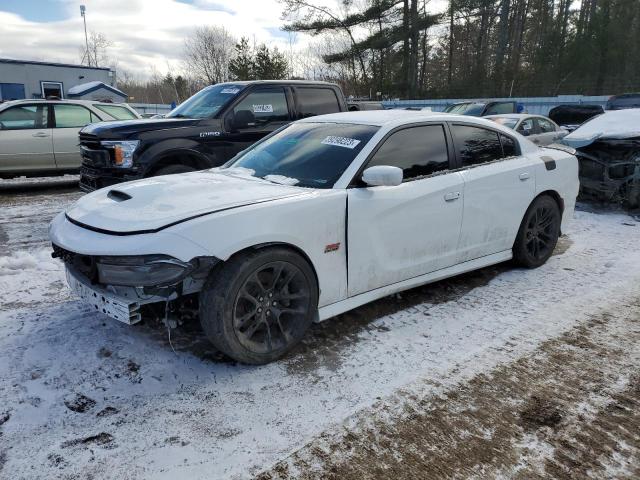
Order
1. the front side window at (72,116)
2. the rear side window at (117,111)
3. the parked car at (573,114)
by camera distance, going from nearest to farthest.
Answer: the front side window at (72,116), the rear side window at (117,111), the parked car at (573,114)

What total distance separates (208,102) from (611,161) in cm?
619

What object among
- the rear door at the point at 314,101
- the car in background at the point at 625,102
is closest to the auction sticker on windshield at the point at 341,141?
the rear door at the point at 314,101

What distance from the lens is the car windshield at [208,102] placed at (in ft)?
22.1

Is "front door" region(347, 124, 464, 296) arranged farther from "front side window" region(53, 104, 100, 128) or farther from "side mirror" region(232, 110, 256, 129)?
"front side window" region(53, 104, 100, 128)

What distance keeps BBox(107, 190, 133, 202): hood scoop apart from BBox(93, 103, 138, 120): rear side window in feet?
23.0

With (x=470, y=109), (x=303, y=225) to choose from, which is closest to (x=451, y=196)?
(x=303, y=225)

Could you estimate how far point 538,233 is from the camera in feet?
16.2

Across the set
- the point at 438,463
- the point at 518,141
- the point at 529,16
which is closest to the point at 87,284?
the point at 438,463

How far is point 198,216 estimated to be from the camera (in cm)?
282

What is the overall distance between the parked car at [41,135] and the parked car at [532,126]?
895 cm

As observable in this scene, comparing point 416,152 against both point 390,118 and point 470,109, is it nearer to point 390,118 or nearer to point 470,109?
point 390,118

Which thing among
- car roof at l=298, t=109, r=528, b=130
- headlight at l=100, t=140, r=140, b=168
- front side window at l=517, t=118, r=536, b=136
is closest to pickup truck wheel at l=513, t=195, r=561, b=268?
car roof at l=298, t=109, r=528, b=130

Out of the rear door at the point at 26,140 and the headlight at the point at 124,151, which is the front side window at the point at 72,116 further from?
the headlight at the point at 124,151

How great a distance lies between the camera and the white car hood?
2.86 metres
